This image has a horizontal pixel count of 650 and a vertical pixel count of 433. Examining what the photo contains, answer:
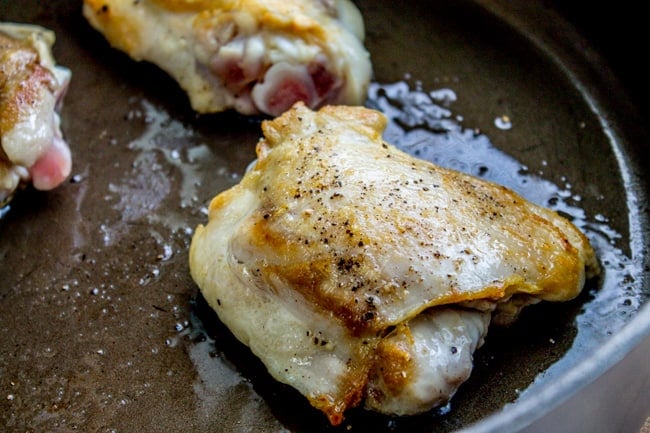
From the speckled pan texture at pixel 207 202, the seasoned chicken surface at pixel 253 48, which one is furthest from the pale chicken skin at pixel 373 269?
the seasoned chicken surface at pixel 253 48

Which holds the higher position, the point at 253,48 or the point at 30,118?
the point at 253,48

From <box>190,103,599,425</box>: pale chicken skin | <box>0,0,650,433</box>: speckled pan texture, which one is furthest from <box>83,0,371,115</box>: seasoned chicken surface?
<box>190,103,599,425</box>: pale chicken skin

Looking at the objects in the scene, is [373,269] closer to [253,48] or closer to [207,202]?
[207,202]

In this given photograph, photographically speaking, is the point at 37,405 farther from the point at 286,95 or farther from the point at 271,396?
the point at 286,95

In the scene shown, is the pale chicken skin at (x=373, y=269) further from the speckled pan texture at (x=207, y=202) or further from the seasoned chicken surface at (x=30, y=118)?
the seasoned chicken surface at (x=30, y=118)

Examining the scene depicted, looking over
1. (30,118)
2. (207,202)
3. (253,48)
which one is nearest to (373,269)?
(207,202)
